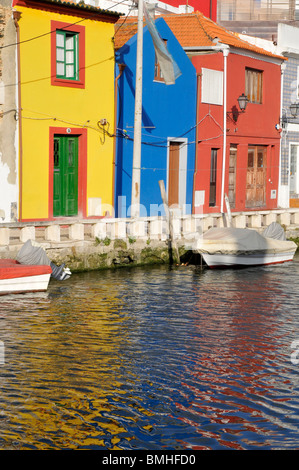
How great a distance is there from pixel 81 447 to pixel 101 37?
63.5 feet

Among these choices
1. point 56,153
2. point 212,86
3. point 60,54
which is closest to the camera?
point 60,54

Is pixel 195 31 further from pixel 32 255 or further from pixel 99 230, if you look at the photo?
pixel 32 255

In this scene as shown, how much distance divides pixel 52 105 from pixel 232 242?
7093 mm

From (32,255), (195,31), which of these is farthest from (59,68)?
(195,31)

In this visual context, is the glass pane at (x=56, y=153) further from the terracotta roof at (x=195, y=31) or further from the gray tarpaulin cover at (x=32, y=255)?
the terracotta roof at (x=195, y=31)

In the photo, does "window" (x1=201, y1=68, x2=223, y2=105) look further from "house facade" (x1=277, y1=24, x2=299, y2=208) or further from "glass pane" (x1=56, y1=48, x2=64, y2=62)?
"glass pane" (x1=56, y1=48, x2=64, y2=62)

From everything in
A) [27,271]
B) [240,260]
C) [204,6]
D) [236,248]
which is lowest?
[240,260]

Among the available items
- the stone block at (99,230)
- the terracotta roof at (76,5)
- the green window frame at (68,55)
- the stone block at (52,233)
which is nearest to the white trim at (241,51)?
the terracotta roof at (76,5)

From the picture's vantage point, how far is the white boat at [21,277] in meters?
19.6

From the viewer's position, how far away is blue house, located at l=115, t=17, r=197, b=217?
93.0 feet

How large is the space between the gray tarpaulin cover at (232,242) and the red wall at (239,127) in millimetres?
5953

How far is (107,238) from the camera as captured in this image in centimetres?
2408

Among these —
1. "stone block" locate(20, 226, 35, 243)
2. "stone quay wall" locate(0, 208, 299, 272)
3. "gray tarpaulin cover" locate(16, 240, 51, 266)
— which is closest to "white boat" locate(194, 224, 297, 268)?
"stone quay wall" locate(0, 208, 299, 272)
